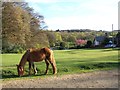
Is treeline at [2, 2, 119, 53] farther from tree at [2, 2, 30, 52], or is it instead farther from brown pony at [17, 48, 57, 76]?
brown pony at [17, 48, 57, 76]

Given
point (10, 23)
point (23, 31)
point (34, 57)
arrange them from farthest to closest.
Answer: point (23, 31) → point (10, 23) → point (34, 57)

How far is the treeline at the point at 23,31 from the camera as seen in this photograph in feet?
88.9

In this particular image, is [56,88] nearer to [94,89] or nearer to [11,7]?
[94,89]

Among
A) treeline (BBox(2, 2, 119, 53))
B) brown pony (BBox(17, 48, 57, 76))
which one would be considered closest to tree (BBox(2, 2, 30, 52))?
treeline (BBox(2, 2, 119, 53))

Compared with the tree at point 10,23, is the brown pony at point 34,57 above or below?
below

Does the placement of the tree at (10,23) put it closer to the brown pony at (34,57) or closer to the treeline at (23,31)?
the treeline at (23,31)

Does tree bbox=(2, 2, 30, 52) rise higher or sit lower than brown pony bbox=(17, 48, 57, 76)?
higher

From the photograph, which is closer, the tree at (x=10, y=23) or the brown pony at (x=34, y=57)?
the brown pony at (x=34, y=57)

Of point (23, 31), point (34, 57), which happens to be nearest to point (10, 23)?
point (23, 31)

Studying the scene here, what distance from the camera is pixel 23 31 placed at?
31.3 meters

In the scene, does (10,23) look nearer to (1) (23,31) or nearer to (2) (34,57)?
(1) (23,31)

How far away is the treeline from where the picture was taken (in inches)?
1067

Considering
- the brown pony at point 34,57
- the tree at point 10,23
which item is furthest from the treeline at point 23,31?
the brown pony at point 34,57

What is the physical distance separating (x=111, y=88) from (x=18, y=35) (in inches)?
757
